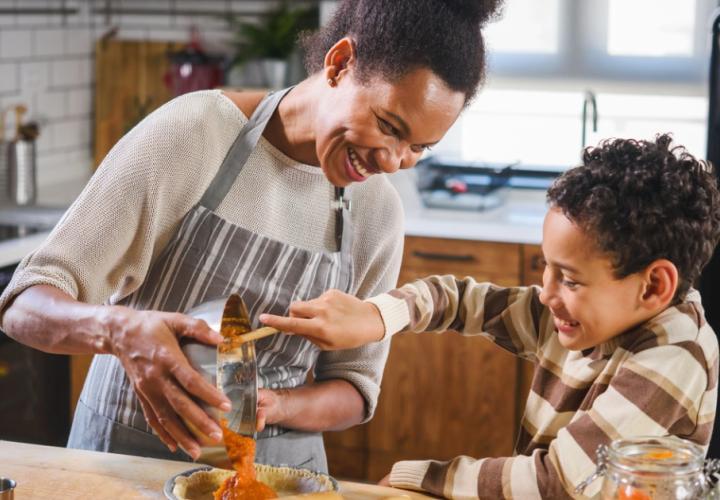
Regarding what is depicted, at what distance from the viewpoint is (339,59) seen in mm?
1540

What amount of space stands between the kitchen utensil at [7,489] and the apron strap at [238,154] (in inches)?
20.3

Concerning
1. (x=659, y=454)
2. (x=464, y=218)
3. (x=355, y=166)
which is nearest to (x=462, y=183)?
(x=464, y=218)

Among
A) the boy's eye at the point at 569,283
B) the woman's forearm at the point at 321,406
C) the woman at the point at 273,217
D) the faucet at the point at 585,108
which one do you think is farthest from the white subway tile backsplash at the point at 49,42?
the boy's eye at the point at 569,283

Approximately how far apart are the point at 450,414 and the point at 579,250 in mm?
2112

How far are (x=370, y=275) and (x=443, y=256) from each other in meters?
1.60

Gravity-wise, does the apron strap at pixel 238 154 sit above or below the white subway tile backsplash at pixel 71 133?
above

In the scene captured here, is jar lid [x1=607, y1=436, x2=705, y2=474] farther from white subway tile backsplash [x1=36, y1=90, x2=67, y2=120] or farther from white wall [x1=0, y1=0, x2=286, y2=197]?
white subway tile backsplash [x1=36, y1=90, x2=67, y2=120]

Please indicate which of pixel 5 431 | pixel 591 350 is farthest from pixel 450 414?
pixel 591 350

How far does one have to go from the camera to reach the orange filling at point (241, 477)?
1240mm

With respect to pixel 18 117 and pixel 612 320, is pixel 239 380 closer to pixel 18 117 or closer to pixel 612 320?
pixel 612 320

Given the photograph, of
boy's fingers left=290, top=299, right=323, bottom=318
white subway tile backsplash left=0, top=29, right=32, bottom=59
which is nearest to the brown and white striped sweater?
boy's fingers left=290, top=299, right=323, bottom=318

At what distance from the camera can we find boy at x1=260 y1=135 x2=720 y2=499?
1307 millimetres

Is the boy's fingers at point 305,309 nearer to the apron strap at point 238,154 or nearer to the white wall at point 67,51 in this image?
the apron strap at point 238,154

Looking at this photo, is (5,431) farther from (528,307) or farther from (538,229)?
(528,307)
